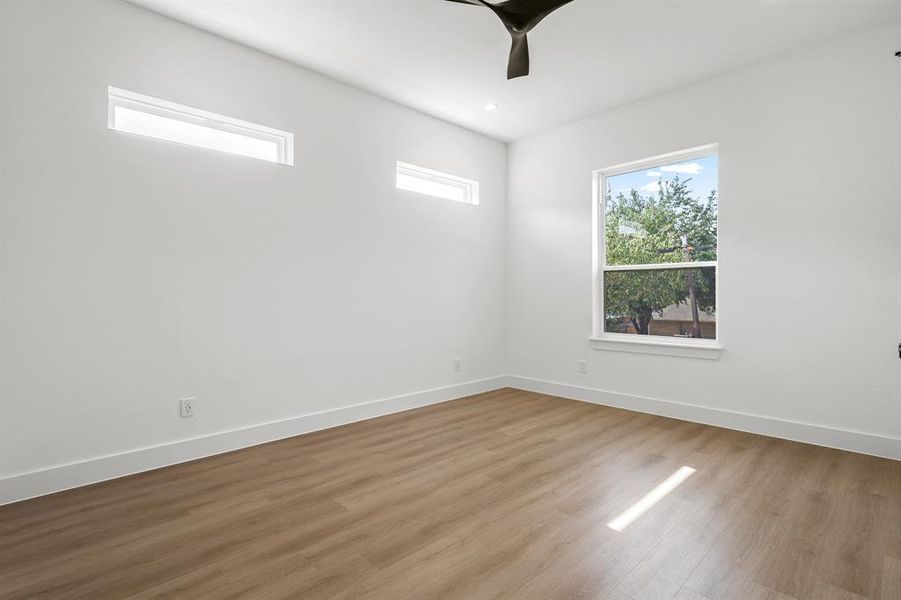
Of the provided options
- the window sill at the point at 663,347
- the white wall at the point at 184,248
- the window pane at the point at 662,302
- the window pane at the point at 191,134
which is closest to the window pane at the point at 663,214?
the window pane at the point at 662,302

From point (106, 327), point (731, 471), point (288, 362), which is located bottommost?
point (731, 471)

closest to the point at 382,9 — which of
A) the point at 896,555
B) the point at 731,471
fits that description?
the point at 731,471

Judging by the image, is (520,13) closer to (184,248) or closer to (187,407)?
(184,248)

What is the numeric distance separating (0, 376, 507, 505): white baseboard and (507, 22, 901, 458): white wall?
92.7 inches

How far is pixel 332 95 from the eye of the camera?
3.79 meters

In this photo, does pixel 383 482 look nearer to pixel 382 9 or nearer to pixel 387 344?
pixel 387 344

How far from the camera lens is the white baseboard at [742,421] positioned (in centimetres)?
307

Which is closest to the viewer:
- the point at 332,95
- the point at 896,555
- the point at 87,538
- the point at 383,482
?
the point at 896,555

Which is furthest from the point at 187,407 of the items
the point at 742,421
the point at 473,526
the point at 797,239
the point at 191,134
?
the point at 797,239

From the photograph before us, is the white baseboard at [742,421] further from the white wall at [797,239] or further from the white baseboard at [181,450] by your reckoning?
the white baseboard at [181,450]

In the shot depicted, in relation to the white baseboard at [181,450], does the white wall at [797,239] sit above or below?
above

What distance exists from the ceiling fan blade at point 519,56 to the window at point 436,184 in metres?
1.92

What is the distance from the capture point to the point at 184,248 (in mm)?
3014

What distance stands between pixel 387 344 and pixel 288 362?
3.18 feet
